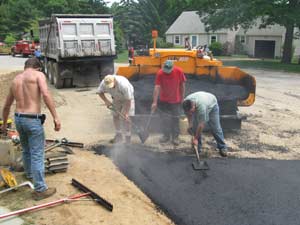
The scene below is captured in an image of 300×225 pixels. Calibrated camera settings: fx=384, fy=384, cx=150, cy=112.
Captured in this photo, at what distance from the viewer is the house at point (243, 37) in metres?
38.4

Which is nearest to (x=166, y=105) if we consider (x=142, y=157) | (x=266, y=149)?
(x=142, y=157)

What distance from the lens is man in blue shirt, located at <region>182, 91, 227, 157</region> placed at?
582 cm

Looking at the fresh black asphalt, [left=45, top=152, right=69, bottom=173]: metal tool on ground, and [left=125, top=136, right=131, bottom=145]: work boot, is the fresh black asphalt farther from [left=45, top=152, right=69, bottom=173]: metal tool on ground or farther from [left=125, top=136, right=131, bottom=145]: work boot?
[left=45, top=152, right=69, bottom=173]: metal tool on ground

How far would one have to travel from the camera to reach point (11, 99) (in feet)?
14.7

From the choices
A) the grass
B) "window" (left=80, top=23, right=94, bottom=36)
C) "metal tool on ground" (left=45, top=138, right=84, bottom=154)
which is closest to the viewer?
Answer: "metal tool on ground" (left=45, top=138, right=84, bottom=154)

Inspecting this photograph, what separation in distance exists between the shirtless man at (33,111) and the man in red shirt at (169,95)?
2840mm

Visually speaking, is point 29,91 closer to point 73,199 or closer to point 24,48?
point 73,199

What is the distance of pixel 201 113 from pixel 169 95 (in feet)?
4.45

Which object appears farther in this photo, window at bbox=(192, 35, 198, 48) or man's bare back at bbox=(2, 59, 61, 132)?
window at bbox=(192, 35, 198, 48)

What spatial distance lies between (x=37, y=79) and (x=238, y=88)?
5187 millimetres

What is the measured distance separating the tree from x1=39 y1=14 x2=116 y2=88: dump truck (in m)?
13.3

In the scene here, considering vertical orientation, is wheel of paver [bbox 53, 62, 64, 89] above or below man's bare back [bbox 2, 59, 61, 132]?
below

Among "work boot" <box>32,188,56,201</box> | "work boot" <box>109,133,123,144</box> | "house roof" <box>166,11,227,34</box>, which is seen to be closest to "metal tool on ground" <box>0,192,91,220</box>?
"work boot" <box>32,188,56,201</box>

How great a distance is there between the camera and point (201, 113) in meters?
5.83
